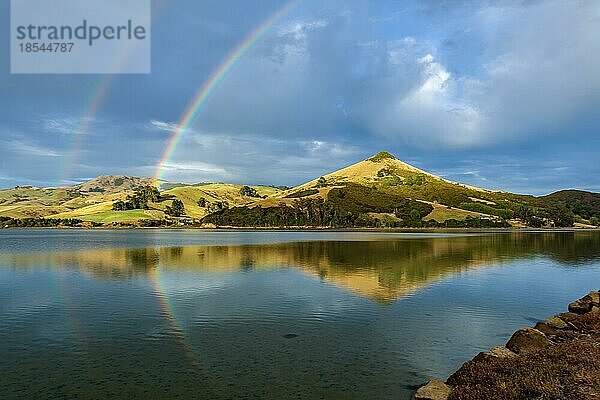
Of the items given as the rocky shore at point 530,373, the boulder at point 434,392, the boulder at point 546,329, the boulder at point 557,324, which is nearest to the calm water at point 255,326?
the boulder at point 434,392

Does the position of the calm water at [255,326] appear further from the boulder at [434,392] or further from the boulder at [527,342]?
the boulder at [527,342]

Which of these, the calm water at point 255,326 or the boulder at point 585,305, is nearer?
the calm water at point 255,326

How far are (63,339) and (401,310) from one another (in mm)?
24549

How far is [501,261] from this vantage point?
3083 inches

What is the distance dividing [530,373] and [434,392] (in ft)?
13.2

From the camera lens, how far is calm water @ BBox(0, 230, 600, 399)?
70.1 feet

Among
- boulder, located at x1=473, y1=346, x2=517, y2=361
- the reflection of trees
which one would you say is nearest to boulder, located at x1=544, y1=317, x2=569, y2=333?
boulder, located at x1=473, y1=346, x2=517, y2=361

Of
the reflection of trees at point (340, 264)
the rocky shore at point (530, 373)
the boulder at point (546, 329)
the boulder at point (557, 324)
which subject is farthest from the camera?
the reflection of trees at point (340, 264)

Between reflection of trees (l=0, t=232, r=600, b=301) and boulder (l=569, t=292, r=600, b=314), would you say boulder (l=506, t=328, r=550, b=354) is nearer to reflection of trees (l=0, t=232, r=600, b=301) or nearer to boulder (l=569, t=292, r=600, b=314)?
boulder (l=569, t=292, r=600, b=314)

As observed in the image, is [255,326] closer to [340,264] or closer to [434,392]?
[434,392]

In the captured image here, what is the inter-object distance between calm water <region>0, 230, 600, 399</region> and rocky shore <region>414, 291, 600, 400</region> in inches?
96.2

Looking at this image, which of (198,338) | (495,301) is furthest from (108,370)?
(495,301)

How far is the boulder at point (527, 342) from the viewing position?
2266 centimetres

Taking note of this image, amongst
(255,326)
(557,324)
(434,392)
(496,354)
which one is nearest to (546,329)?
(557,324)
